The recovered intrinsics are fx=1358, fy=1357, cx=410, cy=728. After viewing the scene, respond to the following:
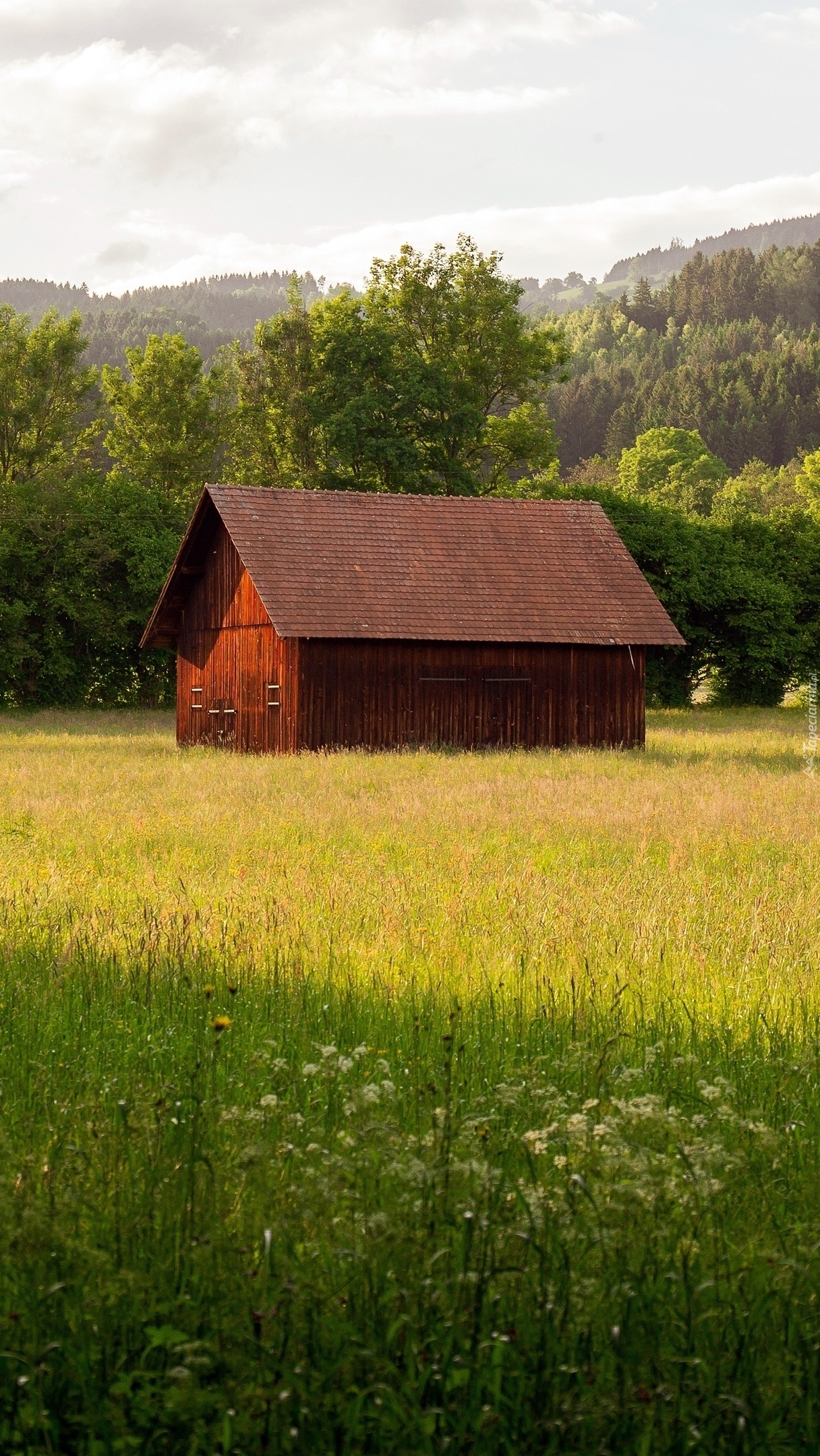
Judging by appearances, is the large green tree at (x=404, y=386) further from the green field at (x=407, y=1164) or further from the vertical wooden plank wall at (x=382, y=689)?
the green field at (x=407, y=1164)

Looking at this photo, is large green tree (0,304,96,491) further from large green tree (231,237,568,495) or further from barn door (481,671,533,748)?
barn door (481,671,533,748)

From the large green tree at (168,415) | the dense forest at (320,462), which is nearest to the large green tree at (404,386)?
the dense forest at (320,462)

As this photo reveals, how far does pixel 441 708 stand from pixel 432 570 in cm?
358

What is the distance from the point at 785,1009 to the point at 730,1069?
134 cm

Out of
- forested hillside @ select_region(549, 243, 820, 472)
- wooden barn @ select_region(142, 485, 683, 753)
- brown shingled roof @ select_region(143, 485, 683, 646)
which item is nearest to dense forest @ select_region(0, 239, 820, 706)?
brown shingled roof @ select_region(143, 485, 683, 646)

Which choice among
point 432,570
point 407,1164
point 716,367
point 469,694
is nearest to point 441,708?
point 469,694

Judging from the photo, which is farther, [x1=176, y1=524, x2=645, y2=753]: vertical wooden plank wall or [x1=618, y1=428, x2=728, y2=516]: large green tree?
[x1=618, y1=428, x2=728, y2=516]: large green tree

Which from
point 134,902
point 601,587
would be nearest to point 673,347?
point 601,587

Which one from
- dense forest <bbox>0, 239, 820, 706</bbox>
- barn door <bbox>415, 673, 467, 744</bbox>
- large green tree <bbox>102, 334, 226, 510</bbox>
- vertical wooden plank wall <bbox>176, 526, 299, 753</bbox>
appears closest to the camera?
vertical wooden plank wall <bbox>176, 526, 299, 753</bbox>

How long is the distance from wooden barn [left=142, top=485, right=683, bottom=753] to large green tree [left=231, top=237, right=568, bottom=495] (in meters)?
17.5

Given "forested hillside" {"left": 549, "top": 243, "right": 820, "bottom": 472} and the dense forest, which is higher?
"forested hillside" {"left": 549, "top": 243, "right": 820, "bottom": 472}

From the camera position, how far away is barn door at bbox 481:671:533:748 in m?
31.7

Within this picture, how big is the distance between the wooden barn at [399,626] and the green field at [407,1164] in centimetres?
1901

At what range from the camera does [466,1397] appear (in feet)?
11.1
